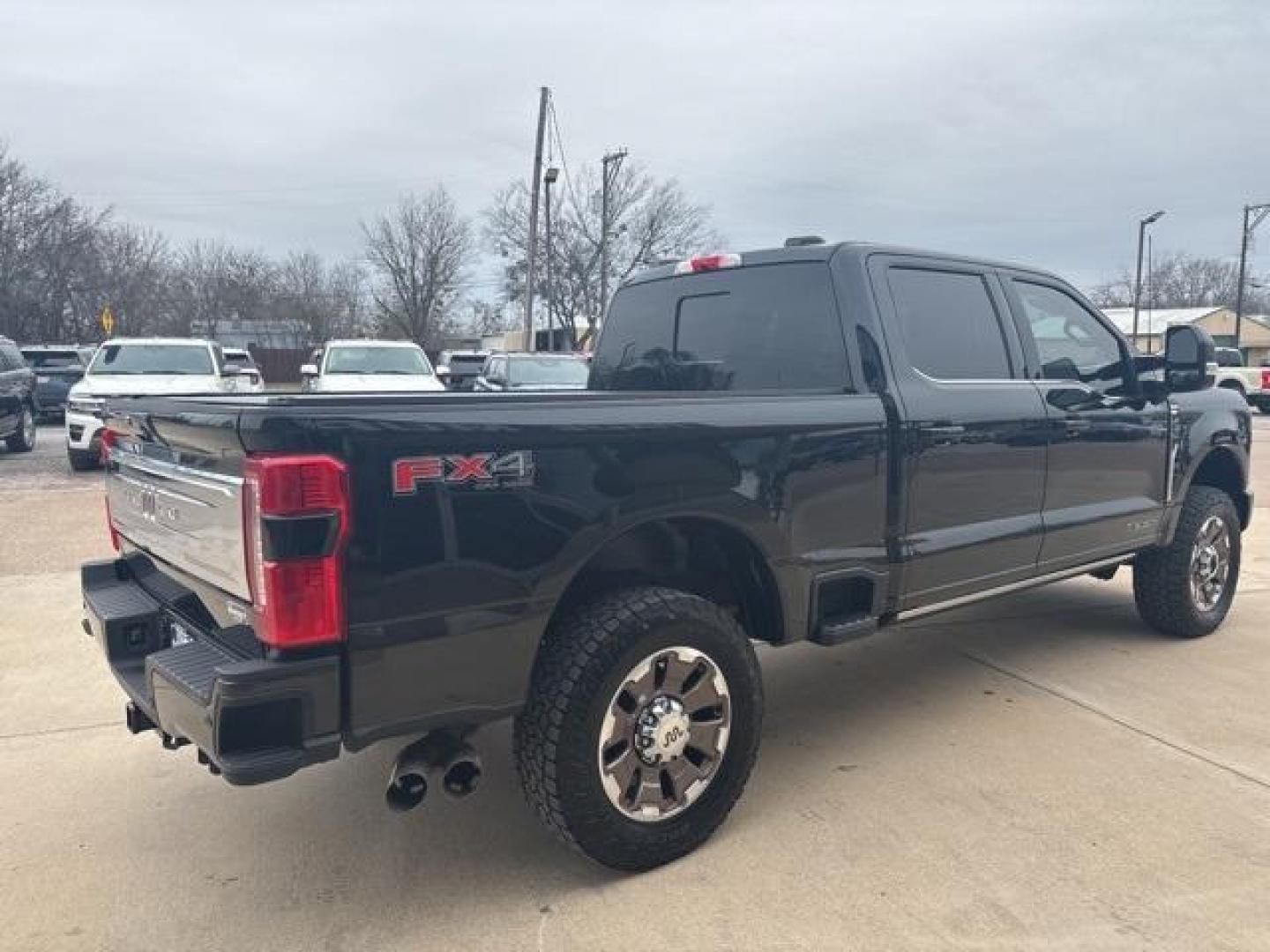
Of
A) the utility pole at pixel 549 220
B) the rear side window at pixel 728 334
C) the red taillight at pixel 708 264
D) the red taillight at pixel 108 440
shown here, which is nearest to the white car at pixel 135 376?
the rear side window at pixel 728 334

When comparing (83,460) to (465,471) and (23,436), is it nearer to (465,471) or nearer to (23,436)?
(23,436)

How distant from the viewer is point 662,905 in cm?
282

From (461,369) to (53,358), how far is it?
9.39m

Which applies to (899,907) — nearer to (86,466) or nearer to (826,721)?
(826,721)

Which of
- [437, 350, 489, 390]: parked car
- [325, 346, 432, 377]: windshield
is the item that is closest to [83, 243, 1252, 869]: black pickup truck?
[325, 346, 432, 377]: windshield

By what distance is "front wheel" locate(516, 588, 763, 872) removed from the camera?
275 centimetres

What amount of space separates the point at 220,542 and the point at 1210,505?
5.07 metres

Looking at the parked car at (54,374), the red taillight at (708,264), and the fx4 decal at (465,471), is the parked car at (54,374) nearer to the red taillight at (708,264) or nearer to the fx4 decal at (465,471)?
the red taillight at (708,264)

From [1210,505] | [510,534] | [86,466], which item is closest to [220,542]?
[510,534]

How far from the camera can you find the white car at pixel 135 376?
12.0m

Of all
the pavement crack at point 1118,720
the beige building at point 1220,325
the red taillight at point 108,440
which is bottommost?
the pavement crack at point 1118,720

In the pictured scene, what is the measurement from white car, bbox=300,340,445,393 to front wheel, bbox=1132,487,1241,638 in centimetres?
979

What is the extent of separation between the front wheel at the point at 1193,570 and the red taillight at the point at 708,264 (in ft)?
9.48

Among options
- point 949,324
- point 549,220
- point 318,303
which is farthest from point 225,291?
point 949,324
